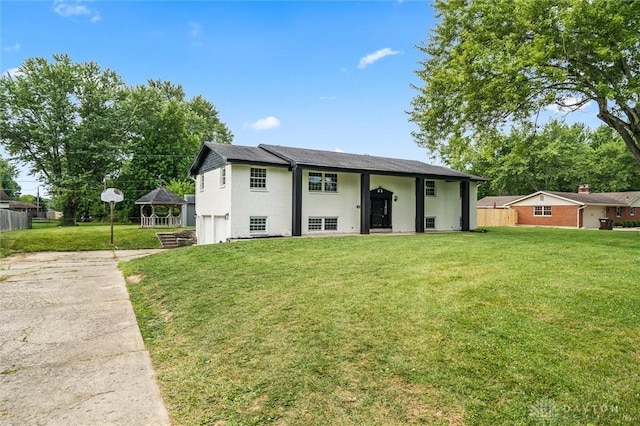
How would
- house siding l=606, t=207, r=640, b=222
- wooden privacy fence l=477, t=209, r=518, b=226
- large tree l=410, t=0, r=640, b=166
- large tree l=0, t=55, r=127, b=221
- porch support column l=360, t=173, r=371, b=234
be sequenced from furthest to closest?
house siding l=606, t=207, r=640, b=222 < wooden privacy fence l=477, t=209, r=518, b=226 < large tree l=0, t=55, r=127, b=221 < porch support column l=360, t=173, r=371, b=234 < large tree l=410, t=0, r=640, b=166

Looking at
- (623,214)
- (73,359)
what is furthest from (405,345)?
(623,214)

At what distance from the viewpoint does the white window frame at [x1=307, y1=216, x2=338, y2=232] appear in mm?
17859

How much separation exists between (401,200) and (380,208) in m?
1.35

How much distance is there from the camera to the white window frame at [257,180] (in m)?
16.5

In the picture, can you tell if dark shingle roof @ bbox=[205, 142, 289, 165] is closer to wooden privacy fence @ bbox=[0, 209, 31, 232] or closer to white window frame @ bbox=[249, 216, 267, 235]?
white window frame @ bbox=[249, 216, 267, 235]

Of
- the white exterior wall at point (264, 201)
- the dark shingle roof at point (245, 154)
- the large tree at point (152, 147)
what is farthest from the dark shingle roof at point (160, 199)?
the white exterior wall at point (264, 201)

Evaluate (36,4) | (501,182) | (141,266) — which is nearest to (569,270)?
(141,266)

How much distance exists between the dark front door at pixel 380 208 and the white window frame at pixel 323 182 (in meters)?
2.36

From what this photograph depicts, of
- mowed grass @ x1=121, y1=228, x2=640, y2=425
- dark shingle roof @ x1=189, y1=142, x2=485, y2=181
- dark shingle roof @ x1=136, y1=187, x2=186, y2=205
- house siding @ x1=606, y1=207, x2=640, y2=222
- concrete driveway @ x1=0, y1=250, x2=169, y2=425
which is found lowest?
concrete driveway @ x1=0, y1=250, x2=169, y2=425

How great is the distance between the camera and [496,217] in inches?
1421

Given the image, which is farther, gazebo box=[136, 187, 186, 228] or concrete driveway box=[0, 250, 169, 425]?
gazebo box=[136, 187, 186, 228]

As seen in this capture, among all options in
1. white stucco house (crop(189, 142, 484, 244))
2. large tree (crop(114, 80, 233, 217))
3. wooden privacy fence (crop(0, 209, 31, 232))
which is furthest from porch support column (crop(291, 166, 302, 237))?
large tree (crop(114, 80, 233, 217))

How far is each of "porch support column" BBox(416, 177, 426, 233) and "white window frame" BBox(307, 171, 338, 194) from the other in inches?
194

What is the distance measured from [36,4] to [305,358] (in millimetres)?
12363
